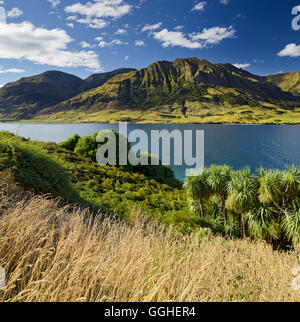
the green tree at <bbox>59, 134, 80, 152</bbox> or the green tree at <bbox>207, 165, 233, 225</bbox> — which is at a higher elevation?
the green tree at <bbox>59, 134, 80, 152</bbox>

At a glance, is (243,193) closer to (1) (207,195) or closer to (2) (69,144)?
(1) (207,195)

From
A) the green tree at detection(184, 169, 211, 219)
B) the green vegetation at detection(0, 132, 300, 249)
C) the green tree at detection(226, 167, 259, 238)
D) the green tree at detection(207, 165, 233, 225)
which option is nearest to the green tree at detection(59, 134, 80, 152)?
the green vegetation at detection(0, 132, 300, 249)

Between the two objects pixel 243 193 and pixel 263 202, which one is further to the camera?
pixel 243 193

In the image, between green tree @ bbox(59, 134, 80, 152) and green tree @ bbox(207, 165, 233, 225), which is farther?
green tree @ bbox(59, 134, 80, 152)

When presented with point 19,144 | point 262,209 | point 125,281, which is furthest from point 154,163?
point 125,281

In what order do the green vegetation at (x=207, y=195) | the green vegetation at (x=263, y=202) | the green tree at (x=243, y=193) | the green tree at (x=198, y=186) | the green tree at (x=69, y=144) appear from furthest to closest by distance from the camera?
1. the green tree at (x=69, y=144)
2. the green tree at (x=198, y=186)
3. the green tree at (x=243, y=193)
4. the green vegetation at (x=263, y=202)
5. the green vegetation at (x=207, y=195)

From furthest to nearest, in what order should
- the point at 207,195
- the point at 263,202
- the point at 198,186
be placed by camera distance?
the point at 207,195
the point at 198,186
the point at 263,202

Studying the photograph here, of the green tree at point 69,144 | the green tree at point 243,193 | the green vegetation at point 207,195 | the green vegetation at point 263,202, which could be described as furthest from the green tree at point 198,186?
the green tree at point 69,144

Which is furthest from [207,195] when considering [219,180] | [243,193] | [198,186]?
[243,193]

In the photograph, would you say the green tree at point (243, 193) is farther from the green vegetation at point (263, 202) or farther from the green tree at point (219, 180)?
the green tree at point (219, 180)

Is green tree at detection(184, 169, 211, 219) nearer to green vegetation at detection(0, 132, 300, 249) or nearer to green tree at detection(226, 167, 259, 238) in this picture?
green vegetation at detection(0, 132, 300, 249)

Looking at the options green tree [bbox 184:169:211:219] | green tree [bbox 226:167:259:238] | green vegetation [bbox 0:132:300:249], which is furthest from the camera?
green tree [bbox 184:169:211:219]
